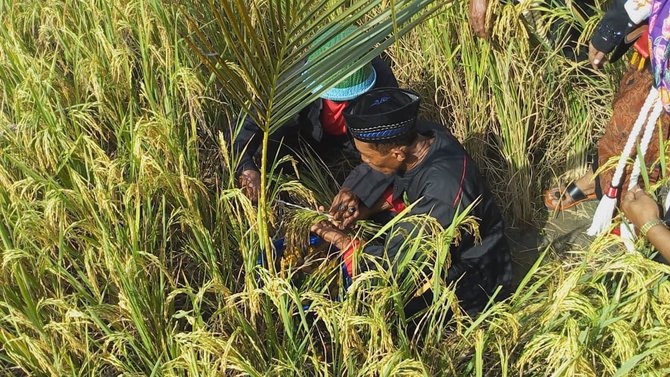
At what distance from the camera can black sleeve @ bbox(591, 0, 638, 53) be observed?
2568 mm

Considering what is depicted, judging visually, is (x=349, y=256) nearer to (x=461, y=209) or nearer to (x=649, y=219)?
(x=461, y=209)

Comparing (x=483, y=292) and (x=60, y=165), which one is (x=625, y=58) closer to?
(x=483, y=292)

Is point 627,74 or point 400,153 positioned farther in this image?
point 627,74

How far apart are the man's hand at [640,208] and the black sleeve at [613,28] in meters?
0.83

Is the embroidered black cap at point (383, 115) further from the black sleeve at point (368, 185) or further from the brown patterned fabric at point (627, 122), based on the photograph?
the brown patterned fabric at point (627, 122)

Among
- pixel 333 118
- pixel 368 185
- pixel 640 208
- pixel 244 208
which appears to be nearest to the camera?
pixel 244 208

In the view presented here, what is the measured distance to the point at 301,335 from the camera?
1981 mm

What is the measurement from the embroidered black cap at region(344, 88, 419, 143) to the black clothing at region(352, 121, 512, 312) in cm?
16

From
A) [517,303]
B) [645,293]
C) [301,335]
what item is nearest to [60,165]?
[301,335]

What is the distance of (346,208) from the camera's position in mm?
2494

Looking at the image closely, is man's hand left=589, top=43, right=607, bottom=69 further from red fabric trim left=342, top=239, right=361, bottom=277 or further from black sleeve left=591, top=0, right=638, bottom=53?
red fabric trim left=342, top=239, right=361, bottom=277

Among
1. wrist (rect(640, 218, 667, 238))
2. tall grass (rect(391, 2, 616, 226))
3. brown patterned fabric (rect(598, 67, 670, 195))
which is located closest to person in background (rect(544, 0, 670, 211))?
brown patterned fabric (rect(598, 67, 670, 195))

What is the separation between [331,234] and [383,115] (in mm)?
409

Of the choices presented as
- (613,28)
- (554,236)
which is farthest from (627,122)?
(554,236)
